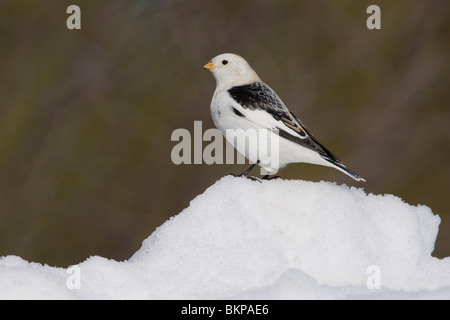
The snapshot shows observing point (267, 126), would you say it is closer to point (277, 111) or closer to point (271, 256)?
point (277, 111)

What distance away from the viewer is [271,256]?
262 cm

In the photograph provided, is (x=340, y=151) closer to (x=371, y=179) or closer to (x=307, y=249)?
(x=371, y=179)

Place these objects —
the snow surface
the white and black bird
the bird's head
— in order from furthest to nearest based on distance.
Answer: the bird's head, the white and black bird, the snow surface

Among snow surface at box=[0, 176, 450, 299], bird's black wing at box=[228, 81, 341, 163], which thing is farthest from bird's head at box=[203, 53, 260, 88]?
snow surface at box=[0, 176, 450, 299]

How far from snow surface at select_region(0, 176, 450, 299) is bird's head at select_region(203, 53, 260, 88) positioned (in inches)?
54.7

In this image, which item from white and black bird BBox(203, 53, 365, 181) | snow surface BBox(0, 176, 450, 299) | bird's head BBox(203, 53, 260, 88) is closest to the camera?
snow surface BBox(0, 176, 450, 299)

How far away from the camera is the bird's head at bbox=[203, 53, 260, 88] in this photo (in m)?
4.34

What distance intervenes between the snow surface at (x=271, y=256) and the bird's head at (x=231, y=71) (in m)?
1.39

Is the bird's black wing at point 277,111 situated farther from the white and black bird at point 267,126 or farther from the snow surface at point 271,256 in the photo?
the snow surface at point 271,256

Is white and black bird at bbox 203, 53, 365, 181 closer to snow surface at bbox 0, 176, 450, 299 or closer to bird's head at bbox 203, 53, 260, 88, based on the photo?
bird's head at bbox 203, 53, 260, 88

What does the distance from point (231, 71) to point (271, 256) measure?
200cm

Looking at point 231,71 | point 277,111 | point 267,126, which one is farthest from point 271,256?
point 231,71

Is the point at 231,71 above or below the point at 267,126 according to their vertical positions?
above

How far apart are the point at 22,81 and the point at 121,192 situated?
1.66 meters
